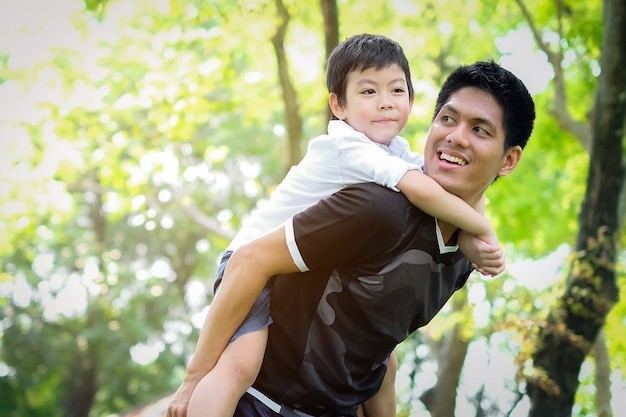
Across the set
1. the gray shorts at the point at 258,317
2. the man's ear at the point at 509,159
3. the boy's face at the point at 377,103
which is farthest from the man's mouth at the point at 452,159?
the gray shorts at the point at 258,317

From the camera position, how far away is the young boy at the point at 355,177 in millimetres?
1887

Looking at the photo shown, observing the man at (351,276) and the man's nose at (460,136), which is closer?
the man at (351,276)

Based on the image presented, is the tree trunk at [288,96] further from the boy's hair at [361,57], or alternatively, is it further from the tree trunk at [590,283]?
the boy's hair at [361,57]

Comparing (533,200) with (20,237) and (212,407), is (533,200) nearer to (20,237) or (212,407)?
(212,407)

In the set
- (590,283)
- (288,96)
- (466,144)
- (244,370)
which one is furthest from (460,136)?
(288,96)

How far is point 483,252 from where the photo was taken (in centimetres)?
197

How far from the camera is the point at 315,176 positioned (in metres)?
2.05

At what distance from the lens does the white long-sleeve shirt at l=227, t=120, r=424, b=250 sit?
6.34ft

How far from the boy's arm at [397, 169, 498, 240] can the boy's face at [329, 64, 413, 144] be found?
0.40 metres

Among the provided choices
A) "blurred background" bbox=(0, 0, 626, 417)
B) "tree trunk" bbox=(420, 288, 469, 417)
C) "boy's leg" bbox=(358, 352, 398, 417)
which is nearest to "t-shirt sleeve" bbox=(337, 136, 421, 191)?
"boy's leg" bbox=(358, 352, 398, 417)

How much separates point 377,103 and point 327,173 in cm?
38

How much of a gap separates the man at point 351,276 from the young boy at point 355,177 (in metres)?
0.04

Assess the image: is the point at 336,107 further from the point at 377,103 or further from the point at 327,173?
the point at 327,173

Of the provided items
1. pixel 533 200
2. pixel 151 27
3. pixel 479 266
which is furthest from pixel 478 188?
pixel 533 200
